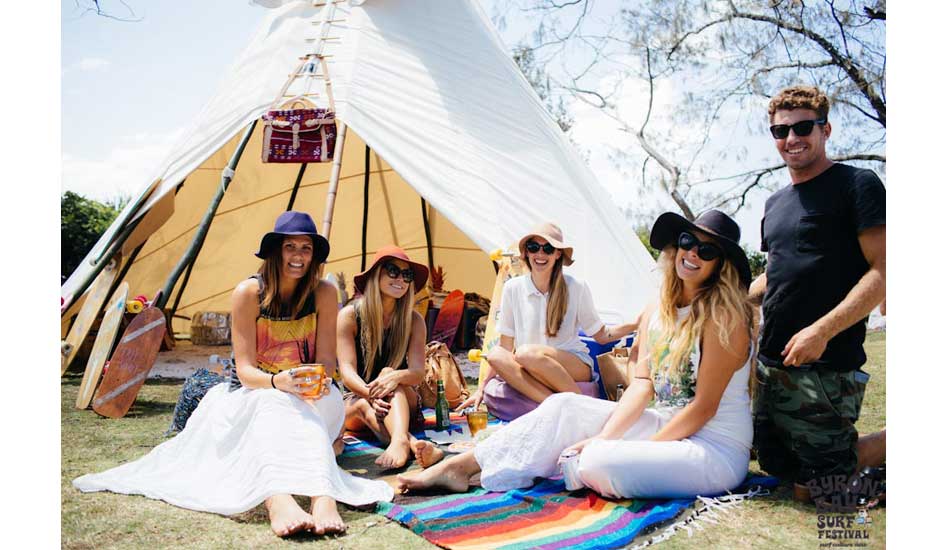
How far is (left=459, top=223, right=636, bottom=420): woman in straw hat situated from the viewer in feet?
12.3

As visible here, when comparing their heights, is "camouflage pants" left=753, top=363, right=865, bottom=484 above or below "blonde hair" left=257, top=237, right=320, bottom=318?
below

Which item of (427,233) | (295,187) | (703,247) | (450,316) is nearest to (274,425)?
(703,247)

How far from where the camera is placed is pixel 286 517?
2.34 m

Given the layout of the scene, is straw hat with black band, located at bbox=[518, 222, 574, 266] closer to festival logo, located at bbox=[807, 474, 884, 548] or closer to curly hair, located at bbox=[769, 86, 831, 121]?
curly hair, located at bbox=[769, 86, 831, 121]

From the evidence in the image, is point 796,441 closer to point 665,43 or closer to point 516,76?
point 516,76

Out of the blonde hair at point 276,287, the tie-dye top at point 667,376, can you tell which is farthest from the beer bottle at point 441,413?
the tie-dye top at point 667,376

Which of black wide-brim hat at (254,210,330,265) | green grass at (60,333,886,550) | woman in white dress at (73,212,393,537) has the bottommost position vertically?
green grass at (60,333,886,550)

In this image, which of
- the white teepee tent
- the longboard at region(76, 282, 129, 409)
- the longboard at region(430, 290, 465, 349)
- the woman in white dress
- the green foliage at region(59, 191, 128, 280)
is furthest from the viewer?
the green foliage at region(59, 191, 128, 280)

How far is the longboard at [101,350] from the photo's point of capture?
4.38m

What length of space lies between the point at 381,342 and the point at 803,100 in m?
2.15

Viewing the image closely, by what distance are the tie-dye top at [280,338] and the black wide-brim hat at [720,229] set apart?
4.69ft

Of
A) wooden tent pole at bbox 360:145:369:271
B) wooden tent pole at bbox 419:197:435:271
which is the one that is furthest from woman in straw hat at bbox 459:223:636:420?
wooden tent pole at bbox 419:197:435:271

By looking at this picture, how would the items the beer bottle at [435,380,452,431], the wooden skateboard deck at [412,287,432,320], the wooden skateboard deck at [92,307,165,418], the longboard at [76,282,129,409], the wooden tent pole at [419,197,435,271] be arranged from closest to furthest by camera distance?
the beer bottle at [435,380,452,431], the wooden skateboard deck at [92,307,165,418], the longboard at [76,282,129,409], the wooden skateboard deck at [412,287,432,320], the wooden tent pole at [419,197,435,271]
